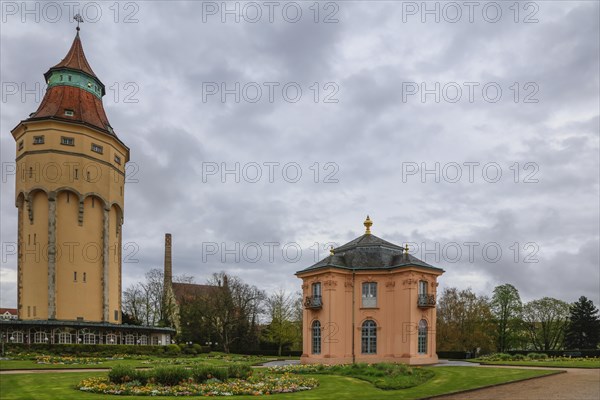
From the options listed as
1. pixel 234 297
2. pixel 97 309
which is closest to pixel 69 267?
pixel 97 309

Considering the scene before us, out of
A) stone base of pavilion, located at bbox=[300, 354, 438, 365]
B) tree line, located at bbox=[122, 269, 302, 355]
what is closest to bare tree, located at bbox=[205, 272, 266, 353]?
tree line, located at bbox=[122, 269, 302, 355]

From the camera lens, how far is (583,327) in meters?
59.8

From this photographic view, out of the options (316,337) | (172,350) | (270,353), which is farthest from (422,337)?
(270,353)

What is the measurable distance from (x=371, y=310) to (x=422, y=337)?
4245mm

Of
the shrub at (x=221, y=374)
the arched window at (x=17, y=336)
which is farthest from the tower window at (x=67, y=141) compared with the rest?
the shrub at (x=221, y=374)

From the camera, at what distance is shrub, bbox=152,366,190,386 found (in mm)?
19297

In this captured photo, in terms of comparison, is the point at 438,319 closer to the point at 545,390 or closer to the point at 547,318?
the point at 547,318

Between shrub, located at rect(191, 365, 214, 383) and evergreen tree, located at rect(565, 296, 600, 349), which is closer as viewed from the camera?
shrub, located at rect(191, 365, 214, 383)

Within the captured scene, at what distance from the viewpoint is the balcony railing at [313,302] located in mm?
36781

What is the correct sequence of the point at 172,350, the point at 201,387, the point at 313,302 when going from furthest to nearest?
the point at 172,350, the point at 313,302, the point at 201,387

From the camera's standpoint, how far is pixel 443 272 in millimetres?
37656

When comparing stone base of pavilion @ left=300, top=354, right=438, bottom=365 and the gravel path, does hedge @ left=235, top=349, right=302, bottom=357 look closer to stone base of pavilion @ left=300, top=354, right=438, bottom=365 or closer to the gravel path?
stone base of pavilion @ left=300, top=354, right=438, bottom=365

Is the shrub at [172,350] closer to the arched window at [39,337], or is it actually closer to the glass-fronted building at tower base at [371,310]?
the arched window at [39,337]

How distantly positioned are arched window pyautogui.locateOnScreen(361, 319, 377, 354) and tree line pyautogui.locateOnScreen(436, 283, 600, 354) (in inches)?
973
